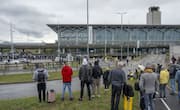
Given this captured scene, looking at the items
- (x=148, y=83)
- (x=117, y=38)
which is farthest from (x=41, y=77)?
(x=117, y=38)

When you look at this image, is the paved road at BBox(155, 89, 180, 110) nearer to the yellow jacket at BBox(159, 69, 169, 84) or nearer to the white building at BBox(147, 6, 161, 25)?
the yellow jacket at BBox(159, 69, 169, 84)

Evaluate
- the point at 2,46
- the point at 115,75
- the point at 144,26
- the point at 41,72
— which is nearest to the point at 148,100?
the point at 115,75

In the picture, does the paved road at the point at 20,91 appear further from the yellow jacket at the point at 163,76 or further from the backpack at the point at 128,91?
the backpack at the point at 128,91

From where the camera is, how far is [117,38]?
116 metres

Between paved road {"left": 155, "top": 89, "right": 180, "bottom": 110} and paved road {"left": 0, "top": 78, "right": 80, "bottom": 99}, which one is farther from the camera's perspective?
paved road {"left": 0, "top": 78, "right": 80, "bottom": 99}

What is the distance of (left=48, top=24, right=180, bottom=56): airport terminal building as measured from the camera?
10944 centimetres

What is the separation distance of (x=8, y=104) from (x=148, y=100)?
5649 millimetres

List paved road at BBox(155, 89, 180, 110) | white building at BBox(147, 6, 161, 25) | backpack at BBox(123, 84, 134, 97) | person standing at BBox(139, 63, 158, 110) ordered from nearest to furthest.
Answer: person standing at BBox(139, 63, 158, 110), backpack at BBox(123, 84, 134, 97), paved road at BBox(155, 89, 180, 110), white building at BBox(147, 6, 161, 25)

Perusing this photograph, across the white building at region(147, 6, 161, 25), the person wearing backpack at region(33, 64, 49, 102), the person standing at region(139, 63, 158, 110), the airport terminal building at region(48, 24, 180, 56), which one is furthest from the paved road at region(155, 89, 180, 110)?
the white building at region(147, 6, 161, 25)

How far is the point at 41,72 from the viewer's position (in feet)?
35.6

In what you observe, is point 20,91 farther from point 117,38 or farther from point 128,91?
point 117,38

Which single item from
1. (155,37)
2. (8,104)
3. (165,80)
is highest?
(155,37)

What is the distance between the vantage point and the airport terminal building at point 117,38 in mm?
109438

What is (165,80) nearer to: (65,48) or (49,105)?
(49,105)
